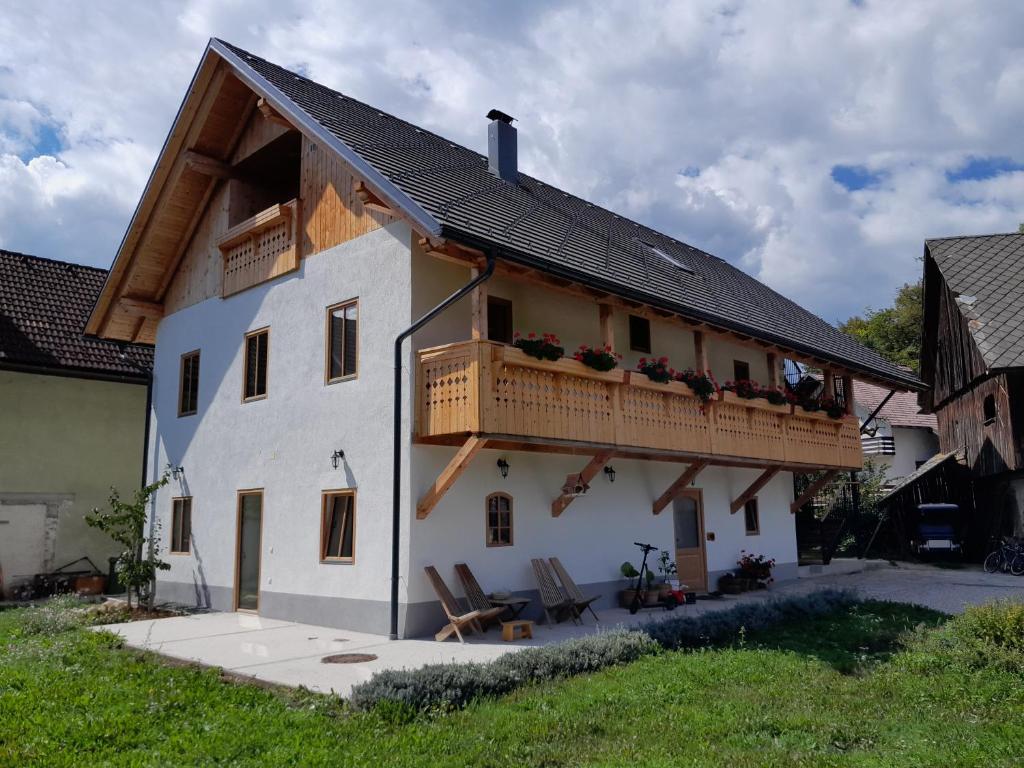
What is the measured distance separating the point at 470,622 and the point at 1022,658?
6645mm

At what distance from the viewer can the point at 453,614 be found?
37.6 ft

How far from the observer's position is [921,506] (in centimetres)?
2636

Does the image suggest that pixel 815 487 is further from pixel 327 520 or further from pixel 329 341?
pixel 329 341

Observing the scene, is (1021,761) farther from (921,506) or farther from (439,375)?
(921,506)

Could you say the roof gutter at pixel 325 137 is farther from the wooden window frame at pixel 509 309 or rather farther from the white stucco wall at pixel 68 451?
the white stucco wall at pixel 68 451

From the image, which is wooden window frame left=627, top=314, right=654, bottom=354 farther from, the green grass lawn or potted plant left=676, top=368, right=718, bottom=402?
the green grass lawn

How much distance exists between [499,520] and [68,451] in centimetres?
1219

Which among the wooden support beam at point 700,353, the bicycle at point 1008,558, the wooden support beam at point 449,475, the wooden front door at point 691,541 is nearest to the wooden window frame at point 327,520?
the wooden support beam at point 449,475

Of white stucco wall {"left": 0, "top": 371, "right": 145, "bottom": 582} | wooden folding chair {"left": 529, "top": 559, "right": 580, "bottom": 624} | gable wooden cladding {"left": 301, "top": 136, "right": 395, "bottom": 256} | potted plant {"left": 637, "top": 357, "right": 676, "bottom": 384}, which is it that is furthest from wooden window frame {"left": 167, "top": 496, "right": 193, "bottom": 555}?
potted plant {"left": 637, "top": 357, "right": 676, "bottom": 384}

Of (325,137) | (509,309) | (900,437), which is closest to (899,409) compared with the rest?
(900,437)

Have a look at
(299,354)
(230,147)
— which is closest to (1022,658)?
(299,354)

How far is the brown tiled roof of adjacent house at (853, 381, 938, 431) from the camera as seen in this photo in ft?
115

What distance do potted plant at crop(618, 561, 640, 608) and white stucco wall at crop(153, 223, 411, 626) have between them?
15.8ft

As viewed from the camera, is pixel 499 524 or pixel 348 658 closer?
pixel 348 658
